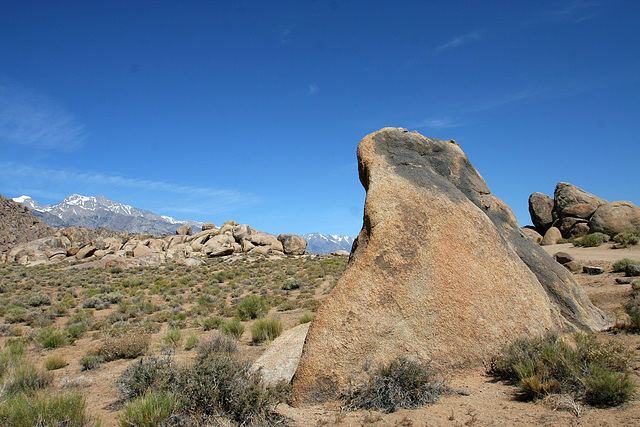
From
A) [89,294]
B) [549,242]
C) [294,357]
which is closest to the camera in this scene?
[294,357]

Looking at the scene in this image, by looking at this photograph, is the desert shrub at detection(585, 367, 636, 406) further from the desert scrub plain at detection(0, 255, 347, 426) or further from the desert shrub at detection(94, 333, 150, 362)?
the desert shrub at detection(94, 333, 150, 362)

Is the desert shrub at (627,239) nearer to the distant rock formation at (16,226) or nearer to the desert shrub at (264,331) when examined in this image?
the desert shrub at (264,331)

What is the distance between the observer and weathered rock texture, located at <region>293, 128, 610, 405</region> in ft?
15.2

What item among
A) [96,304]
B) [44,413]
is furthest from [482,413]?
[96,304]

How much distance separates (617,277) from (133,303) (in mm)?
21157

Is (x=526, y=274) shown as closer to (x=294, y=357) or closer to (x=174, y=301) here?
(x=294, y=357)

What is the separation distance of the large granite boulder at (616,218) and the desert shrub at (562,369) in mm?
26484

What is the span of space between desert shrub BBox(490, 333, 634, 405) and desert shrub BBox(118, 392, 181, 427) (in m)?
3.75

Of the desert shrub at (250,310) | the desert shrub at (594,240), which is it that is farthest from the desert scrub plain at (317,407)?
the desert shrub at (594,240)

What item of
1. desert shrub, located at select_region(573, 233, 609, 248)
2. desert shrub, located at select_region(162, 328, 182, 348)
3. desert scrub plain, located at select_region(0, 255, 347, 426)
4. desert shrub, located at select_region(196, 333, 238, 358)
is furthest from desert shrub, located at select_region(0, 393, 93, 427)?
desert shrub, located at select_region(573, 233, 609, 248)

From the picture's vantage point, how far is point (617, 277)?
13734 millimetres

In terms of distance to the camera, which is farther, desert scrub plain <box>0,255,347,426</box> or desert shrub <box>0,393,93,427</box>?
desert scrub plain <box>0,255,347,426</box>

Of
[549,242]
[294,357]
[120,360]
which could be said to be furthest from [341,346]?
[549,242]

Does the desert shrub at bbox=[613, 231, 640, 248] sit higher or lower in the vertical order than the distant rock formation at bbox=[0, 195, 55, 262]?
lower
